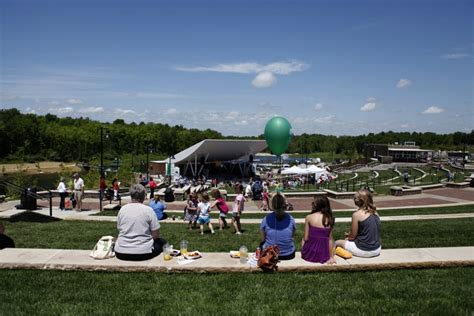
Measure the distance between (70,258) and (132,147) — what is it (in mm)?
117481

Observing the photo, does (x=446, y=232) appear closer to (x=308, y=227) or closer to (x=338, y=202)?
(x=308, y=227)

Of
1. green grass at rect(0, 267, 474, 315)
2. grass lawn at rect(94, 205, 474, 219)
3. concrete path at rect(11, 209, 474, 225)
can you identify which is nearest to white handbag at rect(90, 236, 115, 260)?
green grass at rect(0, 267, 474, 315)

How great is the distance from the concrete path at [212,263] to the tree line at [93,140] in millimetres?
71926

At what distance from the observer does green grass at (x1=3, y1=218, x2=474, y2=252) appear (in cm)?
826

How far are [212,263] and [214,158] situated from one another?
4591 cm

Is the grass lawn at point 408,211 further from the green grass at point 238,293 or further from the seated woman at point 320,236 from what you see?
the green grass at point 238,293

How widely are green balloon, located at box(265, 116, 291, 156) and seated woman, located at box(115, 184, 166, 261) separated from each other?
19.9 ft

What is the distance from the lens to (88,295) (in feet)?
16.6

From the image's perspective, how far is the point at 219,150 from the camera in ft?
156

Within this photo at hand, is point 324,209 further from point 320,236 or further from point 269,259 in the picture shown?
point 269,259

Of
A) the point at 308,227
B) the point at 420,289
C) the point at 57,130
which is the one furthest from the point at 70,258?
the point at 57,130

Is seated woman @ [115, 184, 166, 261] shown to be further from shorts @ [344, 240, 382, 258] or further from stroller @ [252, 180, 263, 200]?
stroller @ [252, 180, 263, 200]

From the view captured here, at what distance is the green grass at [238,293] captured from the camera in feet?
15.1

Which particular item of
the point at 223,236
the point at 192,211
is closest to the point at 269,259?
the point at 223,236
